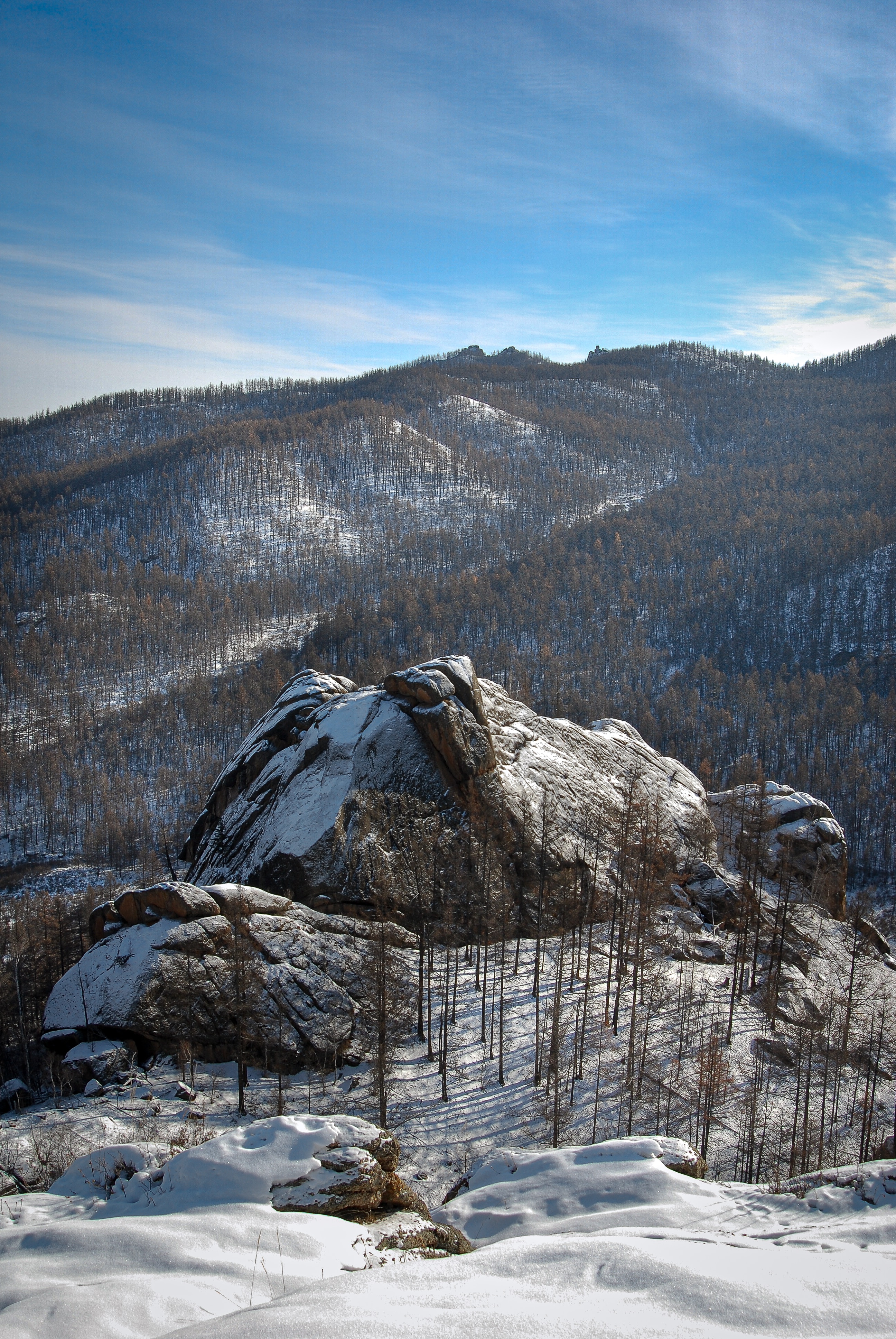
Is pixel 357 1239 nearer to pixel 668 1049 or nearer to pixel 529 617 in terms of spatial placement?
pixel 668 1049

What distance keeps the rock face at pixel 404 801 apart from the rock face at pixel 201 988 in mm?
5805

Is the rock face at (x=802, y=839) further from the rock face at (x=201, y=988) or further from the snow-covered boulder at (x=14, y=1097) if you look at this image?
the snow-covered boulder at (x=14, y=1097)

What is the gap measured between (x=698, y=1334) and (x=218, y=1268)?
666cm

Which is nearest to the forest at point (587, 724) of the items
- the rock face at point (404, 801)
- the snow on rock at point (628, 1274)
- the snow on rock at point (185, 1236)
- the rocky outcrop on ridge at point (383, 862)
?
the rocky outcrop on ridge at point (383, 862)

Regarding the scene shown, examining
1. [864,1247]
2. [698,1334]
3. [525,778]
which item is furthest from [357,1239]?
[525,778]

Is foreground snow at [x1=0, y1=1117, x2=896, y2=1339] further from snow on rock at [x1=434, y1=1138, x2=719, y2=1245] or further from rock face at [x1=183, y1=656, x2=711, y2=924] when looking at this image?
rock face at [x1=183, y1=656, x2=711, y2=924]

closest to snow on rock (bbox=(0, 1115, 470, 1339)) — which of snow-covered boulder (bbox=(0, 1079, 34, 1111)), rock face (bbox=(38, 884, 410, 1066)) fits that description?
rock face (bbox=(38, 884, 410, 1066))

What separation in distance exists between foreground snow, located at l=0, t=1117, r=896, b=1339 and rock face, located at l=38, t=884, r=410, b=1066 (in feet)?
42.4

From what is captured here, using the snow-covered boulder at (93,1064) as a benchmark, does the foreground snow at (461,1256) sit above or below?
above

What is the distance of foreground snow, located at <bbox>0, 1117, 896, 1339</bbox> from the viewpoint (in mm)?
8289

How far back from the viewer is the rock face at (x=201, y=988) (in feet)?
91.7

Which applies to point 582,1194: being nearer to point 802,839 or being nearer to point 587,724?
point 802,839

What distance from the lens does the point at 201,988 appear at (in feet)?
95.2

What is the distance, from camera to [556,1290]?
9.36 meters
